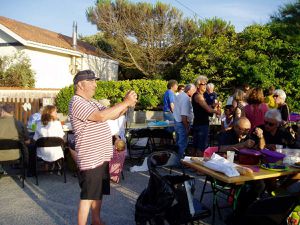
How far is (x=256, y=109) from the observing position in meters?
5.59

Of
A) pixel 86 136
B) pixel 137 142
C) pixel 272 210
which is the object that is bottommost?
pixel 137 142

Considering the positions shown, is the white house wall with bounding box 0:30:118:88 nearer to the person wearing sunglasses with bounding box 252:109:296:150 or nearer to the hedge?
the hedge

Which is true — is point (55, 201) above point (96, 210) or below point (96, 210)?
below

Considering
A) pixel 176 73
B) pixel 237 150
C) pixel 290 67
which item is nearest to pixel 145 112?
pixel 176 73

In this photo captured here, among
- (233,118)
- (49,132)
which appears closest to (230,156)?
(233,118)

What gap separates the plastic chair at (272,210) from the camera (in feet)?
9.07

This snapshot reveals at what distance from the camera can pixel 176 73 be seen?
18812 millimetres

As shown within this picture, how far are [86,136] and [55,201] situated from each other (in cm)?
216

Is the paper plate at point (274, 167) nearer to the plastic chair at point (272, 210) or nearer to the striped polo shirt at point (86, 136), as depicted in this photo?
the plastic chair at point (272, 210)

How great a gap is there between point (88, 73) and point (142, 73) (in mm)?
18025

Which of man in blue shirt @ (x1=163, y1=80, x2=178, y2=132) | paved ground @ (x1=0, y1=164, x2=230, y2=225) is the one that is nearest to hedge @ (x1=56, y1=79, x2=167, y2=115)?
man in blue shirt @ (x1=163, y1=80, x2=178, y2=132)

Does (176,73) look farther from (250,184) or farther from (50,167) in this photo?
(250,184)

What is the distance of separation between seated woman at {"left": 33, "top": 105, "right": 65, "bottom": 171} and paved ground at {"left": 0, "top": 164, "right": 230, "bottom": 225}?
18.2 inches

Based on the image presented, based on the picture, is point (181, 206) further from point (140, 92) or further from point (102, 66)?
point (102, 66)
